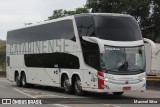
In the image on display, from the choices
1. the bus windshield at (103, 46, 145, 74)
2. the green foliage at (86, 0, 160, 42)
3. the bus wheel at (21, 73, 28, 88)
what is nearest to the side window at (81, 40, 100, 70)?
the bus windshield at (103, 46, 145, 74)

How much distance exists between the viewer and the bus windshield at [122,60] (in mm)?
18266

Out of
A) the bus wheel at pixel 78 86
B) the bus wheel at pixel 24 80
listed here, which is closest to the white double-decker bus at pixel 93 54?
the bus wheel at pixel 78 86

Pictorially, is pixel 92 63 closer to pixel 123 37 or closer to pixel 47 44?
pixel 123 37

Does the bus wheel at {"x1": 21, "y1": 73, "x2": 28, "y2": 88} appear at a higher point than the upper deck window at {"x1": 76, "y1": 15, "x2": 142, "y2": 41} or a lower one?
lower

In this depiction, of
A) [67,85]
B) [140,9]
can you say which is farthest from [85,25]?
[140,9]

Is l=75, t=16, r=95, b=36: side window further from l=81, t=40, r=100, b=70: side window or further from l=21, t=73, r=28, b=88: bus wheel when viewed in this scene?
l=21, t=73, r=28, b=88: bus wheel

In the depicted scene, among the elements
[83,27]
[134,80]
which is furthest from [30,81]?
[134,80]

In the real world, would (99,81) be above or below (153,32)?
below

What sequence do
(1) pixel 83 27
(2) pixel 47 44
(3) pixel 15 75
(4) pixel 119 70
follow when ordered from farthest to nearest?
(3) pixel 15 75 → (2) pixel 47 44 → (1) pixel 83 27 → (4) pixel 119 70

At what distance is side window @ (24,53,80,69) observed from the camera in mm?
20844

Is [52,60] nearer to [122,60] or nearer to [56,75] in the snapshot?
[56,75]

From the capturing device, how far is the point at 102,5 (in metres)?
53.5

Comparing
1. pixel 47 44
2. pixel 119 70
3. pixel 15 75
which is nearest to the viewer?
pixel 119 70

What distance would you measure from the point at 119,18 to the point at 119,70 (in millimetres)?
2441
